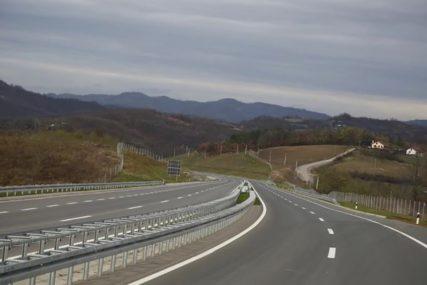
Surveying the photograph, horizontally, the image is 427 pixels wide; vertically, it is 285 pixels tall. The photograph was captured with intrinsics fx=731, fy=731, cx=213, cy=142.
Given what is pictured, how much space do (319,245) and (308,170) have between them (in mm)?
142891

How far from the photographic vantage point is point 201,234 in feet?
70.6

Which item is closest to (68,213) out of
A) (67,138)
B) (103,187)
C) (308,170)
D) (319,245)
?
(319,245)

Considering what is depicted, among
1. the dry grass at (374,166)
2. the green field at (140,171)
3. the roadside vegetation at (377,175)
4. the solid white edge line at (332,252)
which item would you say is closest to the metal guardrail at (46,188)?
the solid white edge line at (332,252)

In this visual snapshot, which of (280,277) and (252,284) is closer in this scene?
(252,284)

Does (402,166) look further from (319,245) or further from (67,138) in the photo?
(319,245)

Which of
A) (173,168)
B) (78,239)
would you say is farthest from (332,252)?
(173,168)

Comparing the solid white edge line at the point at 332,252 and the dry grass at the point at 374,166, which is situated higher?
the solid white edge line at the point at 332,252

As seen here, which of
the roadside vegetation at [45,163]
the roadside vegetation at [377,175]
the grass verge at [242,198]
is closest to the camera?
the grass verge at [242,198]

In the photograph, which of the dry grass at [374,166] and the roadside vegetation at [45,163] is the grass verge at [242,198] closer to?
the roadside vegetation at [45,163]

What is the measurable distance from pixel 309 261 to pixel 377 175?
5079 inches

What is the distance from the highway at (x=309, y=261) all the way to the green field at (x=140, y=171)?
69.0 m

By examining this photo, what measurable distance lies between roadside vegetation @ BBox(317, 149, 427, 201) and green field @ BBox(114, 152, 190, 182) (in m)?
26.1

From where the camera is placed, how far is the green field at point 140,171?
98363 millimetres

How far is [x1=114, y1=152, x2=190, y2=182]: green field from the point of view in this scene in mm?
98363
